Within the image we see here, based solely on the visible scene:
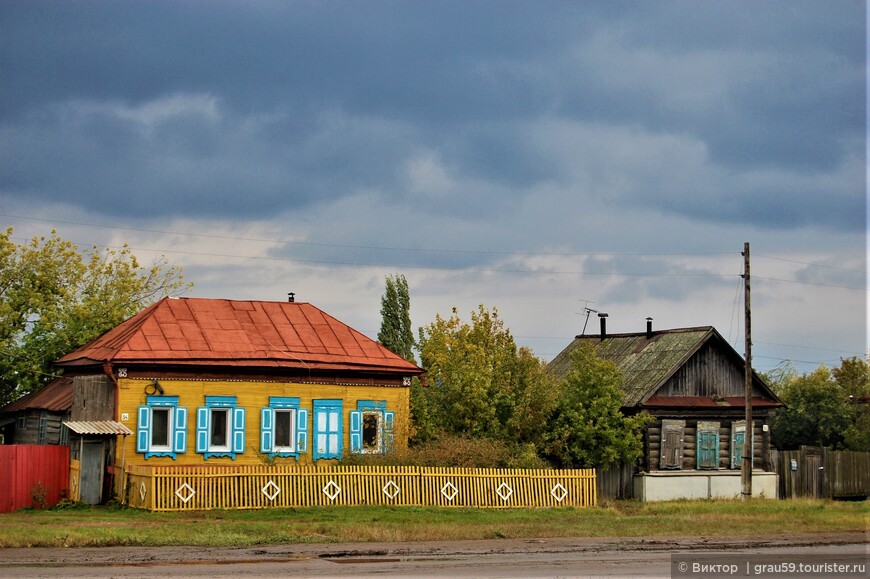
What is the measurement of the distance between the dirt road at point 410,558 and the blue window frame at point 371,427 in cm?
1140

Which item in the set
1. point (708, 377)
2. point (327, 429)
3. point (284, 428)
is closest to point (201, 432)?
point (284, 428)

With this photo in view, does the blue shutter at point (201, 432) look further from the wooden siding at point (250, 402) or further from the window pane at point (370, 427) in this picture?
the window pane at point (370, 427)

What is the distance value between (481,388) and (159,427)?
9799 millimetres

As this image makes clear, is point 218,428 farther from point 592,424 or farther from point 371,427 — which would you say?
point 592,424

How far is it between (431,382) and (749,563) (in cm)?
1805

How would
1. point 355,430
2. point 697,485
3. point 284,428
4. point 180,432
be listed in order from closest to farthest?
point 180,432 → point 284,428 → point 355,430 → point 697,485

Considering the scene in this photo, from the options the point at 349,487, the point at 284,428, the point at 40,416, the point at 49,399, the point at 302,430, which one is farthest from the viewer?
the point at 40,416

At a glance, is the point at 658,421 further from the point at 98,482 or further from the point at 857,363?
the point at 857,363

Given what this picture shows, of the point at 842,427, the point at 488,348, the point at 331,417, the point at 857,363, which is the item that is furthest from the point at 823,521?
the point at 857,363

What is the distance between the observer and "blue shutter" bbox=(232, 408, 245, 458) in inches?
1296

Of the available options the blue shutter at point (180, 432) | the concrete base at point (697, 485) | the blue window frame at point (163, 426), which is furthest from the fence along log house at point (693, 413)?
the blue window frame at point (163, 426)

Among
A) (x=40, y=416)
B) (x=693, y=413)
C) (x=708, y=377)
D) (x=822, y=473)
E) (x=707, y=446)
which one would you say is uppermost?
(x=708, y=377)

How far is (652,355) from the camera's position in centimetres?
4059

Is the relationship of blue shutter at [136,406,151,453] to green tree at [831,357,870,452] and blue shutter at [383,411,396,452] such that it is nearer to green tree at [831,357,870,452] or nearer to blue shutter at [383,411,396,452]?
blue shutter at [383,411,396,452]
